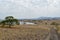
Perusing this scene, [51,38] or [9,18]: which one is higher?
[51,38]

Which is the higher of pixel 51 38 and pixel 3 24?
pixel 51 38

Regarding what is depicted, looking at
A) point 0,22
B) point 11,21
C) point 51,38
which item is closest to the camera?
point 51,38

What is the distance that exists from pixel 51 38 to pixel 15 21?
54179mm

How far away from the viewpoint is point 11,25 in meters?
66.3

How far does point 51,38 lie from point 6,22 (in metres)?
55.0

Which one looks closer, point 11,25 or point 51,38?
point 51,38

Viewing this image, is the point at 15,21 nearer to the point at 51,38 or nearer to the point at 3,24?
the point at 3,24

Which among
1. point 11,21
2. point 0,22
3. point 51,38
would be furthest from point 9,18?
point 51,38

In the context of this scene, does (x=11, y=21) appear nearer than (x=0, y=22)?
Yes

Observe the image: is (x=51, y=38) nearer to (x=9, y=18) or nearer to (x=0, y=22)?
(x=9, y=18)

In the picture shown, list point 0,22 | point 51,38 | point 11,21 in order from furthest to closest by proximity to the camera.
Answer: point 0,22
point 11,21
point 51,38

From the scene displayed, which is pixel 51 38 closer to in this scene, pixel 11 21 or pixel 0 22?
pixel 11 21

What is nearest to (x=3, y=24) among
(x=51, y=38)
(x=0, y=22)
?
(x=0, y=22)

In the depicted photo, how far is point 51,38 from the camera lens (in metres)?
11.1
